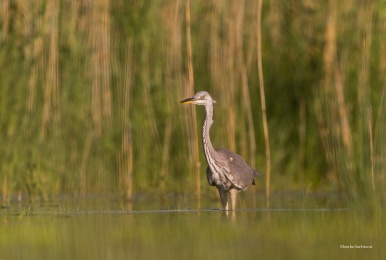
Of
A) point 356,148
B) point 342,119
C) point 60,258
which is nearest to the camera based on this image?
point 60,258

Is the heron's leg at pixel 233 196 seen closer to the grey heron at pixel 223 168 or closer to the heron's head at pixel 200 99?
the grey heron at pixel 223 168

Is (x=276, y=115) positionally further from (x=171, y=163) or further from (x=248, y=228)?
(x=248, y=228)

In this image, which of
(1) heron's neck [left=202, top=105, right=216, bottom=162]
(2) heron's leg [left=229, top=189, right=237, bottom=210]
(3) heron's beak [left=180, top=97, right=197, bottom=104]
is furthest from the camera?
(1) heron's neck [left=202, top=105, right=216, bottom=162]

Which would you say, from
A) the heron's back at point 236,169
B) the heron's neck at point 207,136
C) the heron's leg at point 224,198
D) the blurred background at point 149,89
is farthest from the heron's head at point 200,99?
the heron's leg at point 224,198

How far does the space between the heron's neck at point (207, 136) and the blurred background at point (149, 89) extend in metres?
0.10

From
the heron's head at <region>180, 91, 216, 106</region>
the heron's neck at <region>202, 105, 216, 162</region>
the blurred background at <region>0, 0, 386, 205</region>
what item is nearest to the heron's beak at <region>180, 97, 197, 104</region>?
the heron's head at <region>180, 91, 216, 106</region>

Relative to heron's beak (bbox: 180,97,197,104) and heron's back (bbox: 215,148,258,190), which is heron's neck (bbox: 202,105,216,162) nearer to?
heron's back (bbox: 215,148,258,190)

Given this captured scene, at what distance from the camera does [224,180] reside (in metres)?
8.45

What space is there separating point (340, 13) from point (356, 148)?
1.86 meters

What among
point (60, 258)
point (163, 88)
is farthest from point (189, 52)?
point (60, 258)

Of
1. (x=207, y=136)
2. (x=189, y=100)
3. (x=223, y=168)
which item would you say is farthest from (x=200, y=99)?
(x=223, y=168)

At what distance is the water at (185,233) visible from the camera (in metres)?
5.62

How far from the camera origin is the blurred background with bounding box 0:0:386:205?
825 cm

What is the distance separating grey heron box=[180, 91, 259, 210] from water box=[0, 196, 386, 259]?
514 millimetres
